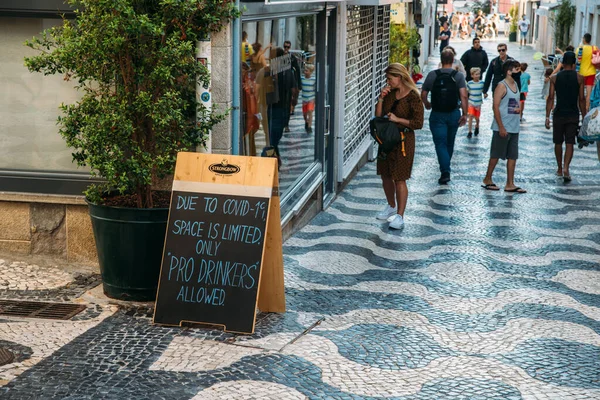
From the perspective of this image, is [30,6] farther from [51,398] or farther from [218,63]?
[51,398]

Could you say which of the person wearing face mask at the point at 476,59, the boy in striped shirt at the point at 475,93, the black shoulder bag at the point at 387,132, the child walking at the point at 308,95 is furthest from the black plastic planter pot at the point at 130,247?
the person wearing face mask at the point at 476,59

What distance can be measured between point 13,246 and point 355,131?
644cm

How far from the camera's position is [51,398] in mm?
4738

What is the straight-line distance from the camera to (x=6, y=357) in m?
5.27

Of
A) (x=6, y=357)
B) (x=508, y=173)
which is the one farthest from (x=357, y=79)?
(x=6, y=357)

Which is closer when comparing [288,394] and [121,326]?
[288,394]

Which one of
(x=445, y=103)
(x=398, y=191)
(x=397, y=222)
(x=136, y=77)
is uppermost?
(x=136, y=77)

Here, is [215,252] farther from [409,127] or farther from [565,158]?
[565,158]

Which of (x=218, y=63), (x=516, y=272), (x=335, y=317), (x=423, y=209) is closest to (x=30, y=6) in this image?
(x=218, y=63)

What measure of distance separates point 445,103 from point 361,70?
6.48 feet

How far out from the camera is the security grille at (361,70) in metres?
11.9

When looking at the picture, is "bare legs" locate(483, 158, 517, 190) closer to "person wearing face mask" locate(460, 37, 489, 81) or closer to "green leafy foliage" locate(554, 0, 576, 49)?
"person wearing face mask" locate(460, 37, 489, 81)

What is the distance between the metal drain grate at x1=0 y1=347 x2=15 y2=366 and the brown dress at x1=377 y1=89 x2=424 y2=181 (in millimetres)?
4807

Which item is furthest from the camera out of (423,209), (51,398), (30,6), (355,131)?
(355,131)
